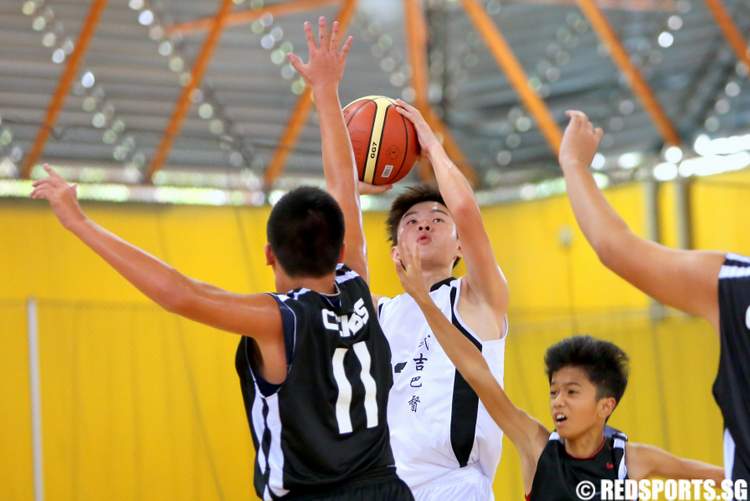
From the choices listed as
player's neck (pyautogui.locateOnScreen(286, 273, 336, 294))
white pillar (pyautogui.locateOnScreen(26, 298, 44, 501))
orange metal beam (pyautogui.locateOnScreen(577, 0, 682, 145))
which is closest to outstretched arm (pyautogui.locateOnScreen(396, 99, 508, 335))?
player's neck (pyautogui.locateOnScreen(286, 273, 336, 294))

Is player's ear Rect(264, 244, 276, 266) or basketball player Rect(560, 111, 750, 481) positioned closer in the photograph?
basketball player Rect(560, 111, 750, 481)

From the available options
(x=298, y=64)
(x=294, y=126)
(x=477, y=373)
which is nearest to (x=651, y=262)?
(x=298, y=64)

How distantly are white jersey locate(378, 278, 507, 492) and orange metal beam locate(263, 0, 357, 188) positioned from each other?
8.35 meters

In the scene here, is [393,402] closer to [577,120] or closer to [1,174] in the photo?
[577,120]

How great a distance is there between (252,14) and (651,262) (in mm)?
11985

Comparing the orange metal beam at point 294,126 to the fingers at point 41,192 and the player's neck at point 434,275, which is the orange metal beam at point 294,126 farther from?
the fingers at point 41,192

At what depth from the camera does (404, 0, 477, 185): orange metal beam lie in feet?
44.8

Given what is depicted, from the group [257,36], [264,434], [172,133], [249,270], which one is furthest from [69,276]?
[264,434]

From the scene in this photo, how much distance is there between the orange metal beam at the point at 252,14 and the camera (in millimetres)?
13812

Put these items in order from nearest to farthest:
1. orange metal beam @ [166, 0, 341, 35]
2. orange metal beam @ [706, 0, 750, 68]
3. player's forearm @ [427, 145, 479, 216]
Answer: player's forearm @ [427, 145, 479, 216] → orange metal beam @ [706, 0, 750, 68] → orange metal beam @ [166, 0, 341, 35]

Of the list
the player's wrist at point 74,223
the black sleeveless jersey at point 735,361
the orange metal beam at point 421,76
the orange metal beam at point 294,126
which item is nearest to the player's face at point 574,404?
the black sleeveless jersey at point 735,361

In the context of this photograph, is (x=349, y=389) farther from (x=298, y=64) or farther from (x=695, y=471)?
(x=695, y=471)

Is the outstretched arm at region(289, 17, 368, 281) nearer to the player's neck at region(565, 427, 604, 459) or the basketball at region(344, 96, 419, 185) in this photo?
the basketball at region(344, 96, 419, 185)

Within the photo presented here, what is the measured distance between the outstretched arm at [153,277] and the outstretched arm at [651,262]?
900 millimetres
